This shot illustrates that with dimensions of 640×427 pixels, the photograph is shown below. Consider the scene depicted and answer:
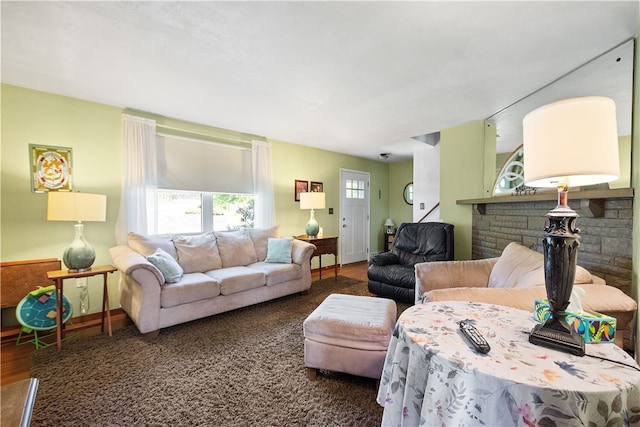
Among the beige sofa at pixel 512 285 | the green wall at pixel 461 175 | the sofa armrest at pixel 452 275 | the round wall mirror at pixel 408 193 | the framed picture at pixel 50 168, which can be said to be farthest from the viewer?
the round wall mirror at pixel 408 193

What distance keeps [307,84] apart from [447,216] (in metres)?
2.81

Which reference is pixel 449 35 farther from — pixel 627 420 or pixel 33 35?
pixel 33 35

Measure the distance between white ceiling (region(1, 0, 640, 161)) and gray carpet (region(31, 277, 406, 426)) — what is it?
7.49 feet

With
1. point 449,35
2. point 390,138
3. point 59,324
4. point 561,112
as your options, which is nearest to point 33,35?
point 59,324

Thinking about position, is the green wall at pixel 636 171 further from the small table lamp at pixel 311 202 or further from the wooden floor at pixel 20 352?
the wooden floor at pixel 20 352

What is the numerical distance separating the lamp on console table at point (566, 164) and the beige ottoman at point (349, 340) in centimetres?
90

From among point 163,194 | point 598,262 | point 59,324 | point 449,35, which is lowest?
point 59,324

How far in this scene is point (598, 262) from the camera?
1878 mm

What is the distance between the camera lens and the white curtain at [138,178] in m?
2.93

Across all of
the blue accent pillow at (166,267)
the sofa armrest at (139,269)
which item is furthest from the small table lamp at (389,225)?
the sofa armrest at (139,269)

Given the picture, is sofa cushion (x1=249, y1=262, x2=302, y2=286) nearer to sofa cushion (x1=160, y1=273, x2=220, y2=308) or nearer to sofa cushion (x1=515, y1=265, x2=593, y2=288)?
sofa cushion (x1=160, y1=273, x2=220, y2=308)

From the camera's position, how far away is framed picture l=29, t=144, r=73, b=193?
250 cm

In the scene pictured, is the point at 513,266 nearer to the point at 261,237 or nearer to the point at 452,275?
the point at 452,275

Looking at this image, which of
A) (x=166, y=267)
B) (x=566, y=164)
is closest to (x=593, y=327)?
(x=566, y=164)
